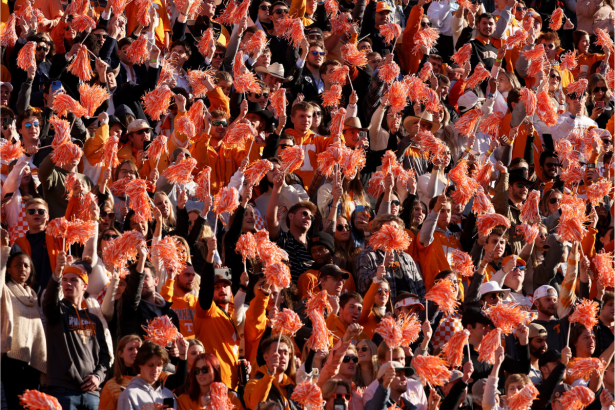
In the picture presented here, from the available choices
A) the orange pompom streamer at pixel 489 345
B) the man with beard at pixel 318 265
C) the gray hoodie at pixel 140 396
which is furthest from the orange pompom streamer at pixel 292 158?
the gray hoodie at pixel 140 396

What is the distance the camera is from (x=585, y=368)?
32.9ft

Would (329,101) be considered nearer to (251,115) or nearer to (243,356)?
(251,115)

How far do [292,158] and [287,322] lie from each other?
250 centimetres

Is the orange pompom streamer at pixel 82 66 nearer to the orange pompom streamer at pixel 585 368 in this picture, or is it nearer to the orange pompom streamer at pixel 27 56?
the orange pompom streamer at pixel 27 56

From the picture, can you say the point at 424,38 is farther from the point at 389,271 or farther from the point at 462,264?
the point at 389,271

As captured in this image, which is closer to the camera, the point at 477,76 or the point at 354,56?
the point at 354,56

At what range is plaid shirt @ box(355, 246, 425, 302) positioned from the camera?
10422 millimetres

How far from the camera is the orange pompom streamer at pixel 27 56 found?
1173 cm

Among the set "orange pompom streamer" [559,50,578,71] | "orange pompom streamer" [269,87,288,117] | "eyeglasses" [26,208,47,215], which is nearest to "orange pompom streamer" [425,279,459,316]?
"orange pompom streamer" [269,87,288,117]

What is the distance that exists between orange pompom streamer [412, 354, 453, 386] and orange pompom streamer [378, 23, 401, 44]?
549 centimetres

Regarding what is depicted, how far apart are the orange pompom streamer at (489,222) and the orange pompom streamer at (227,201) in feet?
7.26

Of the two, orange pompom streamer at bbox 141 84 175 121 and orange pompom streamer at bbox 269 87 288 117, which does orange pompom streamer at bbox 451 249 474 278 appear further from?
orange pompom streamer at bbox 141 84 175 121

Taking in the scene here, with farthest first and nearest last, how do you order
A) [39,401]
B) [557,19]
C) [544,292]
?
[557,19]
[544,292]
[39,401]

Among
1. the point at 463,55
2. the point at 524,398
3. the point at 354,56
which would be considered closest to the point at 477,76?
the point at 463,55
